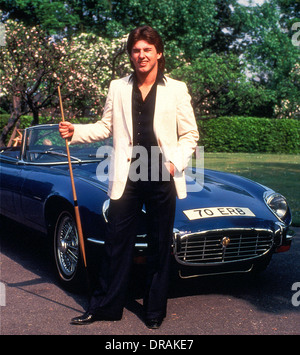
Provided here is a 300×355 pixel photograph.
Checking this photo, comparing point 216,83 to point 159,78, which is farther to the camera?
point 216,83

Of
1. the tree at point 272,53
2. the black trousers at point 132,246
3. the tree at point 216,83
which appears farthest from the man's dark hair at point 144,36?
the tree at point 272,53

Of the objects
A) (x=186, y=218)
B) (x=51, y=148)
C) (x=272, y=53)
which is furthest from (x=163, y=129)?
(x=272, y=53)

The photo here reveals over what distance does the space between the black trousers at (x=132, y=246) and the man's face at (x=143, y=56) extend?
0.77 meters

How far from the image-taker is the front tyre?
438 centimetres

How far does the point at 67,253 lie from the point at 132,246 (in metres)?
1.03

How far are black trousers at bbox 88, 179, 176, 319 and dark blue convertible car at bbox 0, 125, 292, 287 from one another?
19 centimetres

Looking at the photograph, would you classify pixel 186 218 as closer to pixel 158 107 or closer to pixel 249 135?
pixel 158 107

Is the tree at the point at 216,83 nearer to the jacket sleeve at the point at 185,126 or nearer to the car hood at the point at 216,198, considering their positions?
the car hood at the point at 216,198

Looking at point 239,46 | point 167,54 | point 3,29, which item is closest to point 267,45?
point 239,46

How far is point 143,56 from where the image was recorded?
143 inches

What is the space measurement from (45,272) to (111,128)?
6.15 feet

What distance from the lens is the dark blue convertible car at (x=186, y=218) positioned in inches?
159

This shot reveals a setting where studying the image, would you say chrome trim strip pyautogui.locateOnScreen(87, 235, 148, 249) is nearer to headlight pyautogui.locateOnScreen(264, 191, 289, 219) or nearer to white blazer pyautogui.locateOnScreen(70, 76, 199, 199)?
white blazer pyautogui.locateOnScreen(70, 76, 199, 199)
